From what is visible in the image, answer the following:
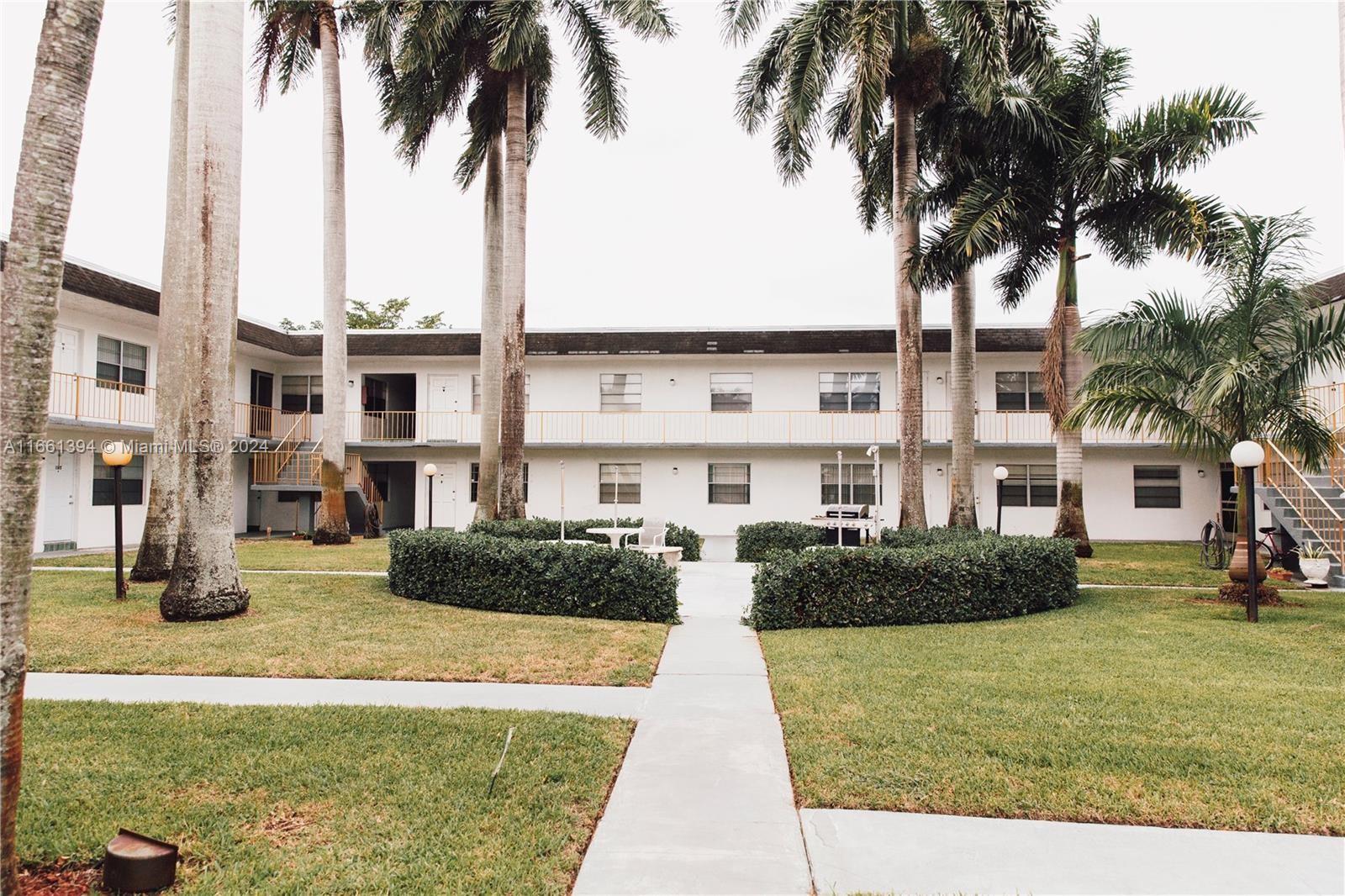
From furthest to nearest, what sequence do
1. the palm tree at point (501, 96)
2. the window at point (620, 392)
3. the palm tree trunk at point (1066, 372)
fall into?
the window at point (620, 392) < the palm tree trunk at point (1066, 372) < the palm tree at point (501, 96)

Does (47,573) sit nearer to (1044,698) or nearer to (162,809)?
(162,809)

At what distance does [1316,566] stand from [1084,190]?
28.2ft

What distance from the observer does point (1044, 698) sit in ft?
20.1

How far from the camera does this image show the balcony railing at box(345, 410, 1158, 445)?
25047 millimetres

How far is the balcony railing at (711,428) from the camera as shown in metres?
25.0

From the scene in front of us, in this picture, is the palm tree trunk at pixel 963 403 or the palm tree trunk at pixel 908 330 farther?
the palm tree trunk at pixel 963 403

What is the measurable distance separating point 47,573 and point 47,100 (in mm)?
13898

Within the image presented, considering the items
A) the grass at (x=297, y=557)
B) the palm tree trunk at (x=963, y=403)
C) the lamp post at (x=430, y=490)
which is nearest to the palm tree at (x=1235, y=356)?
the palm tree trunk at (x=963, y=403)

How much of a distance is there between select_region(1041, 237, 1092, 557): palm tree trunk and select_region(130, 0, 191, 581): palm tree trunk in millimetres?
16921

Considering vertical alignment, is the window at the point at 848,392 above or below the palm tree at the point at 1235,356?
above

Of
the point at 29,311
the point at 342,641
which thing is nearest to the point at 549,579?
the point at 342,641

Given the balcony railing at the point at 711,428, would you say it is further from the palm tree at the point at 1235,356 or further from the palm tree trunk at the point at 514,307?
the palm tree at the point at 1235,356

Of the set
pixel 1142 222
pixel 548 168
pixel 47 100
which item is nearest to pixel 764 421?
pixel 548 168

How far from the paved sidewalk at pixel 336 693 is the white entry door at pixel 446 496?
66.7 ft
